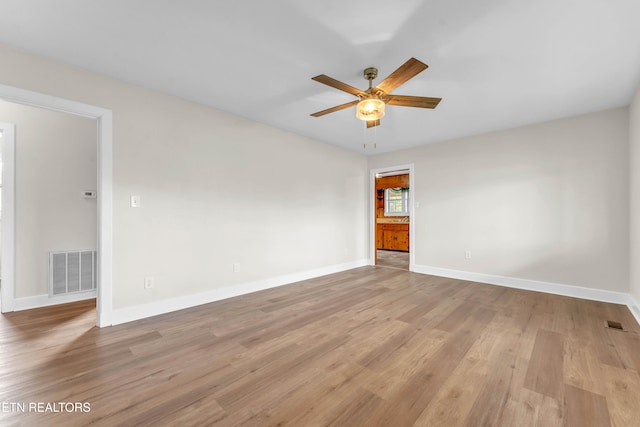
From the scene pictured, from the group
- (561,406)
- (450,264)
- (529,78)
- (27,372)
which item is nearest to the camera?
(561,406)

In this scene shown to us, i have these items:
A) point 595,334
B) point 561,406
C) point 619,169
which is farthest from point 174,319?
point 619,169

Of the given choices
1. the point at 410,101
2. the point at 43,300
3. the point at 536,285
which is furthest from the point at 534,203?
the point at 43,300

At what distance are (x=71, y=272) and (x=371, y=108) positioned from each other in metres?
4.15

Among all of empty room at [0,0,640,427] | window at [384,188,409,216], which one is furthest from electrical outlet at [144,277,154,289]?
window at [384,188,409,216]

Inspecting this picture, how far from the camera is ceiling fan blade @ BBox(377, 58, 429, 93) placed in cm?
177

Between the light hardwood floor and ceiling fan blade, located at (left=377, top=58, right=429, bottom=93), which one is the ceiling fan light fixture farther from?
the light hardwood floor

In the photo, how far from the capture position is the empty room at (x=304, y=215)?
1624mm

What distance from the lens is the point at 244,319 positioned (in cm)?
268

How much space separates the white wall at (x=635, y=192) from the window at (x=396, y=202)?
5601 millimetres

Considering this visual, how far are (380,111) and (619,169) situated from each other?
132 inches

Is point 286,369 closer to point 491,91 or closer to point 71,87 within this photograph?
point 71,87

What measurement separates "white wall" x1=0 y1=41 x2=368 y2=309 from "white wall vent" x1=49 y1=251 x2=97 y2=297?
1.33 meters

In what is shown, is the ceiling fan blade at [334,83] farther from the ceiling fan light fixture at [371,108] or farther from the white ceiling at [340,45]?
the white ceiling at [340,45]

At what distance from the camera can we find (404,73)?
1.91m
